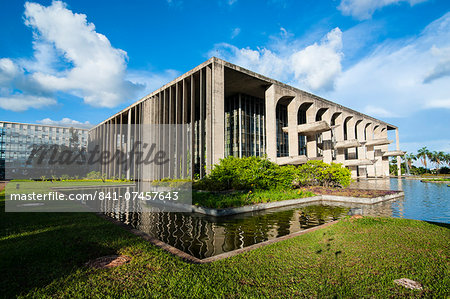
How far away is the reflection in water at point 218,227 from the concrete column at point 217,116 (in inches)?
477

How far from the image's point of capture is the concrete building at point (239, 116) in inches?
960

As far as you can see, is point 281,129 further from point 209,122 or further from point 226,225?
point 226,225

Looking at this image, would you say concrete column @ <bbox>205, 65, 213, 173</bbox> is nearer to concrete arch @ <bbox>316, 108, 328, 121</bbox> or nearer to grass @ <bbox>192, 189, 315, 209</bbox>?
grass @ <bbox>192, 189, 315, 209</bbox>

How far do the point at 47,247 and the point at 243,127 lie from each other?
30.6 metres

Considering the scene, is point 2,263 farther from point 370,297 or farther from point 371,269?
point 371,269

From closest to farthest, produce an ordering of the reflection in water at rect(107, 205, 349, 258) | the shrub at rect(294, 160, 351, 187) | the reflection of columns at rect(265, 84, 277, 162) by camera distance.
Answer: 1. the reflection in water at rect(107, 205, 349, 258)
2. the shrub at rect(294, 160, 351, 187)
3. the reflection of columns at rect(265, 84, 277, 162)

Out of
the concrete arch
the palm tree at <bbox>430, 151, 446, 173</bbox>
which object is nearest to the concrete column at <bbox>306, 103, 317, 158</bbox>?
the concrete arch

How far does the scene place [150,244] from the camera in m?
5.83

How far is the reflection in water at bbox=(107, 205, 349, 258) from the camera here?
6.59 metres

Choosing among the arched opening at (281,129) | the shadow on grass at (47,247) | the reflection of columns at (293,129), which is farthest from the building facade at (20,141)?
the shadow on grass at (47,247)

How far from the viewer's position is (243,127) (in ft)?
114

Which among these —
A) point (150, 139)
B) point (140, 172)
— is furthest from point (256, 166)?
point (140, 172)

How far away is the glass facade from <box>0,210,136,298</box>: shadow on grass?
2642 cm

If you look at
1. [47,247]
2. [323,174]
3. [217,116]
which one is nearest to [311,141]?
[323,174]
